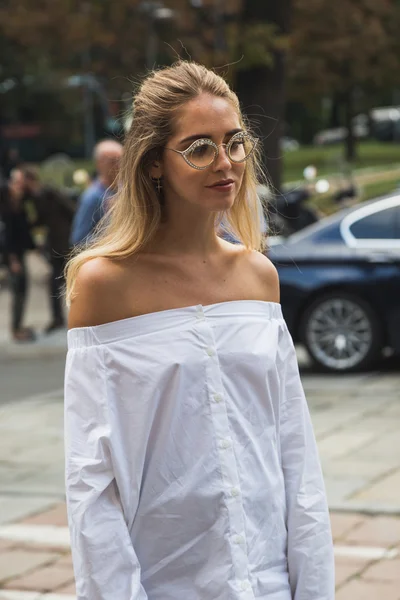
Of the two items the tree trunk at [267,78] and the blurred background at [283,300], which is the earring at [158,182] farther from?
the tree trunk at [267,78]

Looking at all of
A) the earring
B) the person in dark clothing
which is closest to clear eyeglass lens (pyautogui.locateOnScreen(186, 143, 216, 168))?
the earring

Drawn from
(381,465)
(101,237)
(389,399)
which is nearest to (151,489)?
(101,237)

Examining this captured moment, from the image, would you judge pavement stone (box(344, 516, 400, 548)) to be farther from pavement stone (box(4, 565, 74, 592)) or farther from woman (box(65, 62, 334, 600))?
woman (box(65, 62, 334, 600))

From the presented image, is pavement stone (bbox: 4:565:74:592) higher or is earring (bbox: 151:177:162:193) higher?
earring (bbox: 151:177:162:193)

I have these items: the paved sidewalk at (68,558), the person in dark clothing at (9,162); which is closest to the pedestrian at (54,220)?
the paved sidewalk at (68,558)

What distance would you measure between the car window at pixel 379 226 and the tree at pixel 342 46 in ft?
80.8

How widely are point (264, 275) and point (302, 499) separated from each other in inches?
18.9

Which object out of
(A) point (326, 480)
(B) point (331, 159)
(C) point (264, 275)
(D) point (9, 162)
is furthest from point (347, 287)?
(B) point (331, 159)

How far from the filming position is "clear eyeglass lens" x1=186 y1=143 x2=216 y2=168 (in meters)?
2.67

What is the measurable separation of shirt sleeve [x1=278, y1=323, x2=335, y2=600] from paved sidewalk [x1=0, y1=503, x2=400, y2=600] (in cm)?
239

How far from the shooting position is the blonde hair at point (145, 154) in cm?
272

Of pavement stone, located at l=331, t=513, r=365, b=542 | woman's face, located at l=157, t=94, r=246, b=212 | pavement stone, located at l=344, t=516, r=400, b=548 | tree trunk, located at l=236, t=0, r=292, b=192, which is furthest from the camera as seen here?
Result: tree trunk, located at l=236, t=0, r=292, b=192

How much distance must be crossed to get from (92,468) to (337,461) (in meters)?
5.32

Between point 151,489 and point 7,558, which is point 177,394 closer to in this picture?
point 151,489
